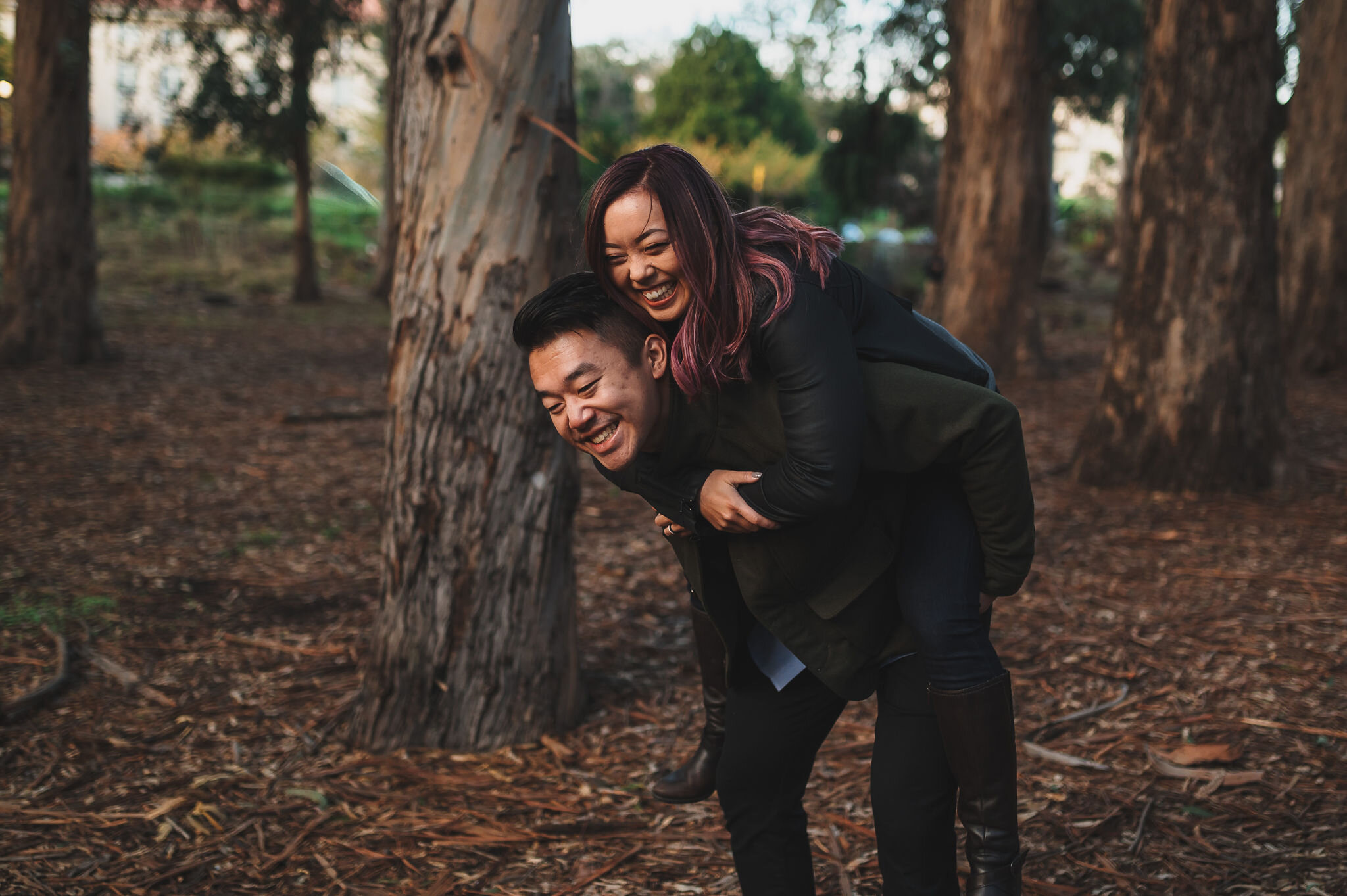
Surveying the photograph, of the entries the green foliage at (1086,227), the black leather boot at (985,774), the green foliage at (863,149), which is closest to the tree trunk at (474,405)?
the black leather boot at (985,774)

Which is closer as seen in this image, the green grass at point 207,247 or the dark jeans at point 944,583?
the dark jeans at point 944,583

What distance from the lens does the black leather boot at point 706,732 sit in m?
2.19

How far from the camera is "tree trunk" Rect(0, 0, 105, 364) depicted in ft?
30.4

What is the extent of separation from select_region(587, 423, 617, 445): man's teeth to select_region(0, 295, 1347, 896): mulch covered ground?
140cm

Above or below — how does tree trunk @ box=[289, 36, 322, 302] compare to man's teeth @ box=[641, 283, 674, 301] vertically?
above

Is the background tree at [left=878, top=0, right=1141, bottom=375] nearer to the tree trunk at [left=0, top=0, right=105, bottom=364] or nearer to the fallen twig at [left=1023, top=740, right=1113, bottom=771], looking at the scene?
the fallen twig at [left=1023, top=740, right=1113, bottom=771]

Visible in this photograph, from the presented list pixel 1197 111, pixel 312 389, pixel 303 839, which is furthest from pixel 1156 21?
pixel 312 389

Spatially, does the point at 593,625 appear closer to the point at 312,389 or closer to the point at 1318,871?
the point at 1318,871

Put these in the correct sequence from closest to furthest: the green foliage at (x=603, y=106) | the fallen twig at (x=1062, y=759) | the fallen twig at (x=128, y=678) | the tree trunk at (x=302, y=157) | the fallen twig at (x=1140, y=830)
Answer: the fallen twig at (x=1140, y=830) < the fallen twig at (x=1062, y=759) < the fallen twig at (x=128, y=678) < the tree trunk at (x=302, y=157) < the green foliage at (x=603, y=106)

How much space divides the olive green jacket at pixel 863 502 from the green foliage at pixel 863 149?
14195mm

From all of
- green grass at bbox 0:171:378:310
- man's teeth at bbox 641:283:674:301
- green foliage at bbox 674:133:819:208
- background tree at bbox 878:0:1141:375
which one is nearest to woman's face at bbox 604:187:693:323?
man's teeth at bbox 641:283:674:301

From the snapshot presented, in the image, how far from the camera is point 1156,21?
550 cm

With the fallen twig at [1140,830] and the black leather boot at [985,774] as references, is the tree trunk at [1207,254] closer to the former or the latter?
the fallen twig at [1140,830]

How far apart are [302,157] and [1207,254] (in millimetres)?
13133
